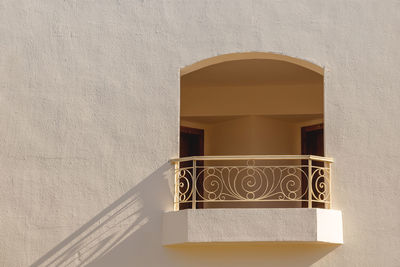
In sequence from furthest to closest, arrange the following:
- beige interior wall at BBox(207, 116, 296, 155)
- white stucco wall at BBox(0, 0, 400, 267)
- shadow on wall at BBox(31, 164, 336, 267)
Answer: beige interior wall at BBox(207, 116, 296, 155) → white stucco wall at BBox(0, 0, 400, 267) → shadow on wall at BBox(31, 164, 336, 267)

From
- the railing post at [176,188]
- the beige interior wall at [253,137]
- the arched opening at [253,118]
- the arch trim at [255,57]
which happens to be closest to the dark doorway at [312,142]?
the arched opening at [253,118]

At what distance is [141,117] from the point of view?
12.1m

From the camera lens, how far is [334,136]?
468 inches

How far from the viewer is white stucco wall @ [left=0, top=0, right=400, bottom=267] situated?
11.7 m

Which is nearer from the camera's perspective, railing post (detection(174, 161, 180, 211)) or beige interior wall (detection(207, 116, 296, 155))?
railing post (detection(174, 161, 180, 211))

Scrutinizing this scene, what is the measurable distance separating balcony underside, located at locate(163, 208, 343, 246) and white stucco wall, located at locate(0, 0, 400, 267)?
34cm

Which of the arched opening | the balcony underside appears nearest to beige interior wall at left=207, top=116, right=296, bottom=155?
the arched opening

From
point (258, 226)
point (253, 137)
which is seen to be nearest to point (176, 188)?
point (258, 226)

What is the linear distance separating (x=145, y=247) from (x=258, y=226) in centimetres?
172

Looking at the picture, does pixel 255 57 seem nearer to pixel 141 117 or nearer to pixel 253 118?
pixel 141 117

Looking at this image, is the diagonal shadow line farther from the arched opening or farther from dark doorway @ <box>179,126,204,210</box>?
→ dark doorway @ <box>179,126,204,210</box>

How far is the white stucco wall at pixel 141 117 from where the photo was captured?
11680 millimetres

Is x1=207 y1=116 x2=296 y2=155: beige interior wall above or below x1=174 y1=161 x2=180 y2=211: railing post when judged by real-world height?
above

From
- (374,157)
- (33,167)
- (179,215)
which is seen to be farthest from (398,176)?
(33,167)
